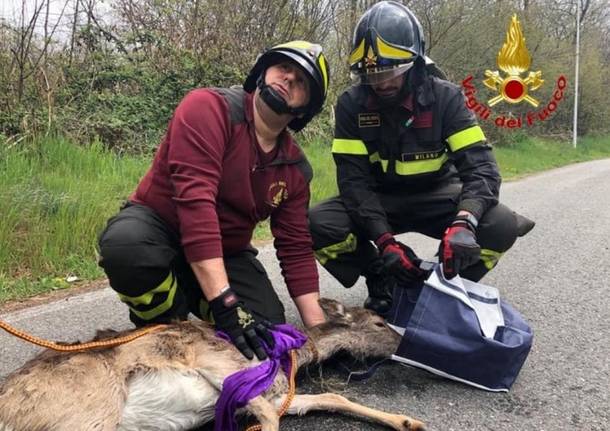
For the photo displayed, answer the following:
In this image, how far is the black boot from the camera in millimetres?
3586

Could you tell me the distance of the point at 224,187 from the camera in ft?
9.52

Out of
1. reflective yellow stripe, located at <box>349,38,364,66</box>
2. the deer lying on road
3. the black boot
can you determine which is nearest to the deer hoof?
the deer lying on road

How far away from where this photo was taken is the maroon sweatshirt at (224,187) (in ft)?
8.48

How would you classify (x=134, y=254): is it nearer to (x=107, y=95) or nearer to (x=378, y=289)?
(x=378, y=289)

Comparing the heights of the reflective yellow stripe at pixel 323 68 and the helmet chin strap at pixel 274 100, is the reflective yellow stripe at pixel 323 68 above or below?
above

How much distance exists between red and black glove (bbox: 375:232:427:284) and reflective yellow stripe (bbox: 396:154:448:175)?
2.02ft

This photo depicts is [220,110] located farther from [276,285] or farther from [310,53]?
[276,285]

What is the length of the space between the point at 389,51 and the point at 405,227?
1258 millimetres

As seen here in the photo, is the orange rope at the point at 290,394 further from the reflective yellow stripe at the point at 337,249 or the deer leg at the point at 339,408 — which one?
the reflective yellow stripe at the point at 337,249

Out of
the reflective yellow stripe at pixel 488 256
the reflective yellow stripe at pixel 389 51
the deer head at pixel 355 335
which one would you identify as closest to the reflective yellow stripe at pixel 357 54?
the reflective yellow stripe at pixel 389 51

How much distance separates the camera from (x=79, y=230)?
15.7 feet

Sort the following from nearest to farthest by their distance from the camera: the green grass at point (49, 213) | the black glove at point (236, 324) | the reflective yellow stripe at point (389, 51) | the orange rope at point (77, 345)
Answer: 1. the orange rope at point (77, 345)
2. the black glove at point (236, 324)
3. the reflective yellow stripe at point (389, 51)
4. the green grass at point (49, 213)

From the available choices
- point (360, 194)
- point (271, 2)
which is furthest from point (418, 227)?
point (271, 2)

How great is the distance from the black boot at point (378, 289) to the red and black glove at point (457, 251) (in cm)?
62
